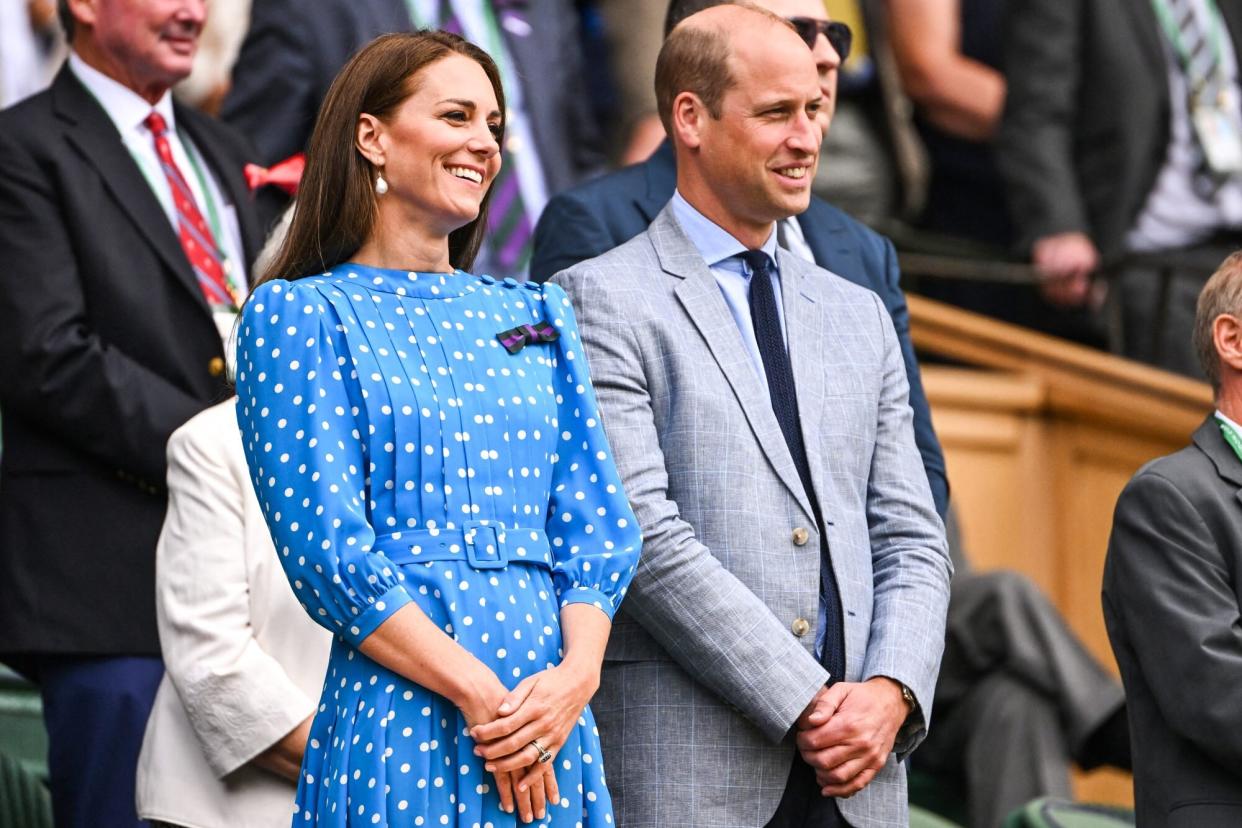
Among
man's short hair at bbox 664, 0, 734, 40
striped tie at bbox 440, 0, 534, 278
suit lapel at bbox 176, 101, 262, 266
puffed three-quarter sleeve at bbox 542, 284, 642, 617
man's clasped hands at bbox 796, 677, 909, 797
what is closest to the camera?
puffed three-quarter sleeve at bbox 542, 284, 642, 617

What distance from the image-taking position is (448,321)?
9.67ft

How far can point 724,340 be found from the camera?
11.2ft

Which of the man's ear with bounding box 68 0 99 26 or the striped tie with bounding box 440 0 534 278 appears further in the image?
the striped tie with bounding box 440 0 534 278

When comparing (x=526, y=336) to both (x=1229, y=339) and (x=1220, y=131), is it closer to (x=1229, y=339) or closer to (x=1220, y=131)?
(x=1229, y=339)

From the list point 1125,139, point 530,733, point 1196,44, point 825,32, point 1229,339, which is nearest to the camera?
point 530,733

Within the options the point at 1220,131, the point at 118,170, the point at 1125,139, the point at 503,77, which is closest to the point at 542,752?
the point at 118,170

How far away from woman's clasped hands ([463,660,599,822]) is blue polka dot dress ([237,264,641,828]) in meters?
0.03

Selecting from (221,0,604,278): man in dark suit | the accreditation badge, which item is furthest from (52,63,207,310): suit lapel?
the accreditation badge

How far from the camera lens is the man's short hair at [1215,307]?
362 centimetres

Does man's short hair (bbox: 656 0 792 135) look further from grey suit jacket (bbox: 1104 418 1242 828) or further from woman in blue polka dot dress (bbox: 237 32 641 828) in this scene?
grey suit jacket (bbox: 1104 418 1242 828)

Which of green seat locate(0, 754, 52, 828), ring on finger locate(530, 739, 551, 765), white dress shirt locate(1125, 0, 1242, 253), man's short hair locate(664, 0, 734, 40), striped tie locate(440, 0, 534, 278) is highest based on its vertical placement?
man's short hair locate(664, 0, 734, 40)

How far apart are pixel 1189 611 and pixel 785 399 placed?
71 cm

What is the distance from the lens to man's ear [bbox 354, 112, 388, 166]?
9.82 ft

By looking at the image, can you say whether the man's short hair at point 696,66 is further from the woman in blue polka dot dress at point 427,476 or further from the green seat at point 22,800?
the green seat at point 22,800
